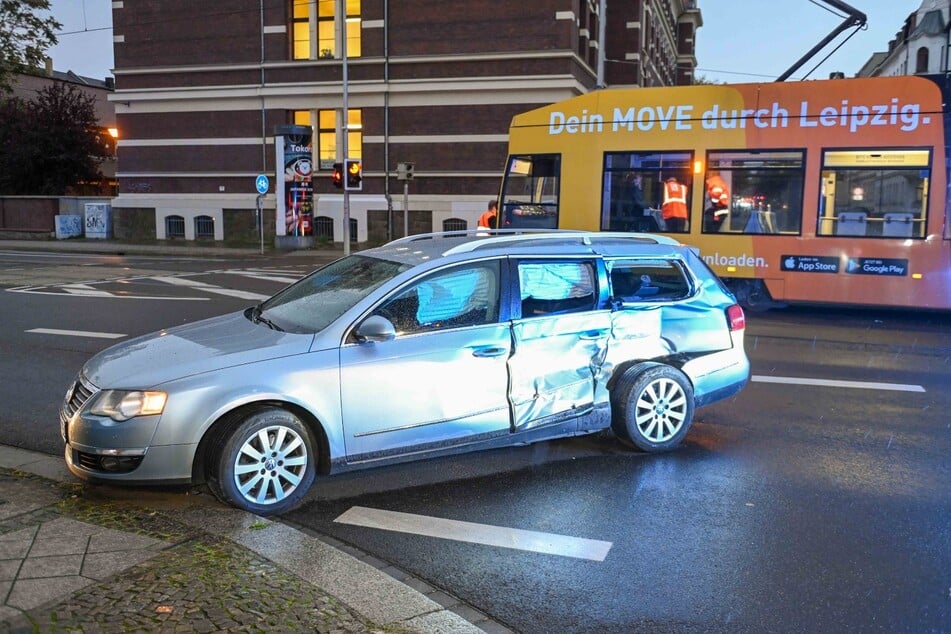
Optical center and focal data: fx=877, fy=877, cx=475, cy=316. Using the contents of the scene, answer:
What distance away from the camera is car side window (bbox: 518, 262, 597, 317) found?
594cm

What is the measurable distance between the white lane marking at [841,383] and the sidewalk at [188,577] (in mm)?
5745

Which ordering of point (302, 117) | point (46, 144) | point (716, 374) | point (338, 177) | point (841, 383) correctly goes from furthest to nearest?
point (46, 144)
point (302, 117)
point (338, 177)
point (841, 383)
point (716, 374)

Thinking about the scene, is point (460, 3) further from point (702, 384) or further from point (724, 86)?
point (702, 384)

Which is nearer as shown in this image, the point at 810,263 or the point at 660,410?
the point at 660,410

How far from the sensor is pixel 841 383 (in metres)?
8.78

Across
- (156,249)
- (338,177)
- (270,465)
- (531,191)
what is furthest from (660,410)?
(156,249)

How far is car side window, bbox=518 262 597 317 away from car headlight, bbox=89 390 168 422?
2.36 meters

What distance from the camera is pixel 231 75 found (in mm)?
34469

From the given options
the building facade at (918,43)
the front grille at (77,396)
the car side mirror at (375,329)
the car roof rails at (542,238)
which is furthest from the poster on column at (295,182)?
the building facade at (918,43)

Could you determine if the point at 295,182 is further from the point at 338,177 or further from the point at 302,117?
the point at 302,117

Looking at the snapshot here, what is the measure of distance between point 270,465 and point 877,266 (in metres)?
10.4

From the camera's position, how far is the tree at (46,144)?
137 feet

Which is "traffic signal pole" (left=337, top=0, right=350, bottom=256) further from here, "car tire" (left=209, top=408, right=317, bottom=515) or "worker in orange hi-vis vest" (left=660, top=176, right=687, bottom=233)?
"car tire" (left=209, top=408, right=317, bottom=515)

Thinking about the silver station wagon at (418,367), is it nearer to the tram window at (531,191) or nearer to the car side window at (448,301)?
the car side window at (448,301)
